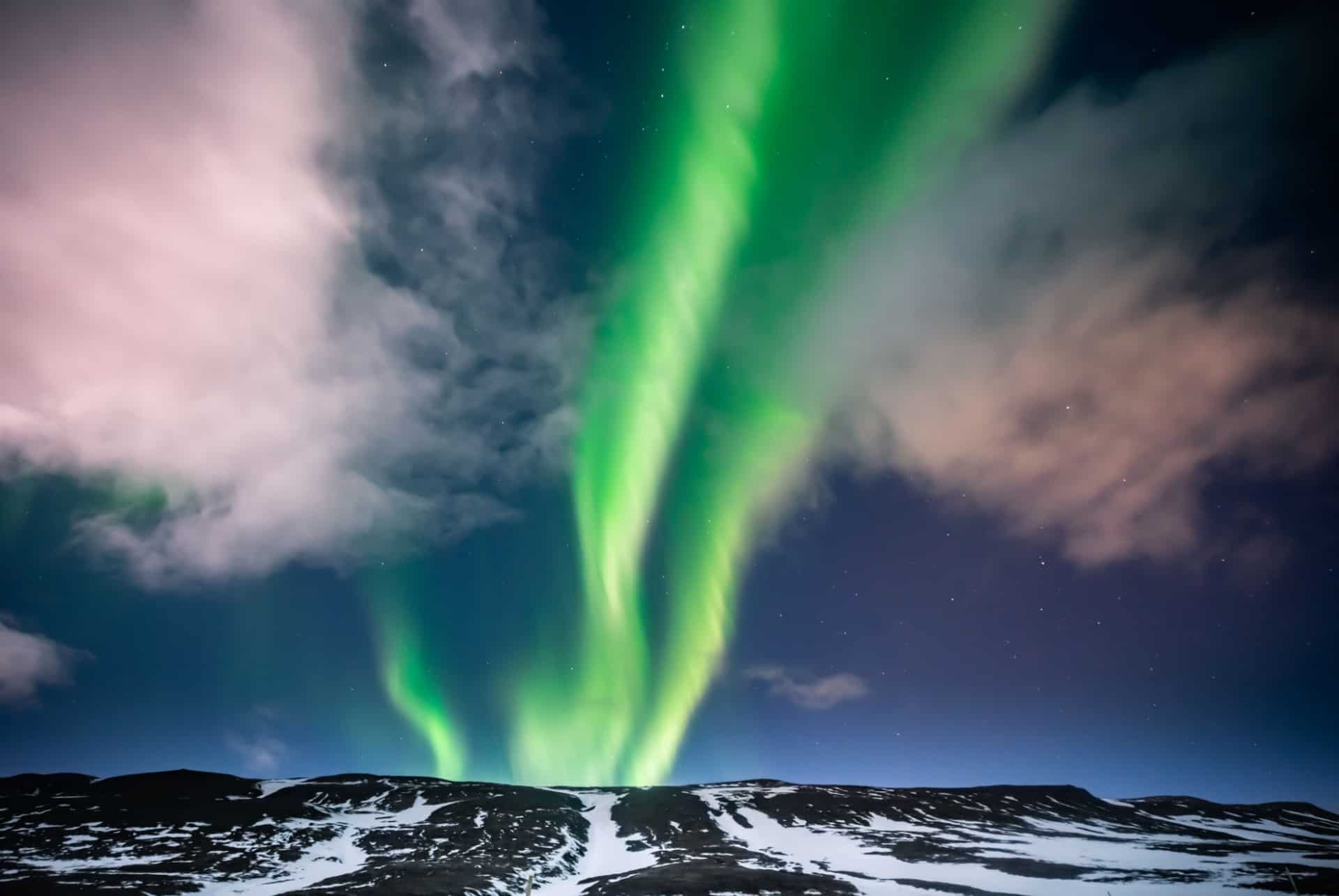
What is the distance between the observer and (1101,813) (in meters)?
140

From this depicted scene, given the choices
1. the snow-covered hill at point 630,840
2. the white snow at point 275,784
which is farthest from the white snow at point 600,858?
the white snow at point 275,784

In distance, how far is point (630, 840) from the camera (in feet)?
359

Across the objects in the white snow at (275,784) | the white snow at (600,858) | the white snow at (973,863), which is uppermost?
the white snow at (275,784)

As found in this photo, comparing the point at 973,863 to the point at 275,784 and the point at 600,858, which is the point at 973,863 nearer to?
the point at 600,858

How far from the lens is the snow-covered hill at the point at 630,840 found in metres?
74.4

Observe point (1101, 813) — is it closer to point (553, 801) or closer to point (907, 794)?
point (907, 794)

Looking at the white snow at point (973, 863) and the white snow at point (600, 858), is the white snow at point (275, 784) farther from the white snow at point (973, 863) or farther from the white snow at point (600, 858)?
the white snow at point (973, 863)

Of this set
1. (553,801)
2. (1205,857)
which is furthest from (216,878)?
(1205,857)

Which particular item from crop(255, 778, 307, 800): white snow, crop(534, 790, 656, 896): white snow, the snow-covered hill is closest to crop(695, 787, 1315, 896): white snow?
the snow-covered hill

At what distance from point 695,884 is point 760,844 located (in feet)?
119

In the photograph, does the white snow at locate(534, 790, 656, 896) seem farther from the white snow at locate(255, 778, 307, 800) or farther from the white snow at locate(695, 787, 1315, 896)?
the white snow at locate(255, 778, 307, 800)

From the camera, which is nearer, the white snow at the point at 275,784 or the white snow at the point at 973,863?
the white snow at the point at 973,863

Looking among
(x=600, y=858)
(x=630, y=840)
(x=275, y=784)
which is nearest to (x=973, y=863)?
(x=600, y=858)

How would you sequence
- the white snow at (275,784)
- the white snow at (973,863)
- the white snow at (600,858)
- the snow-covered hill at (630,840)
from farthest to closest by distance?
the white snow at (275,784)
the white snow at (600,858)
the snow-covered hill at (630,840)
the white snow at (973,863)
